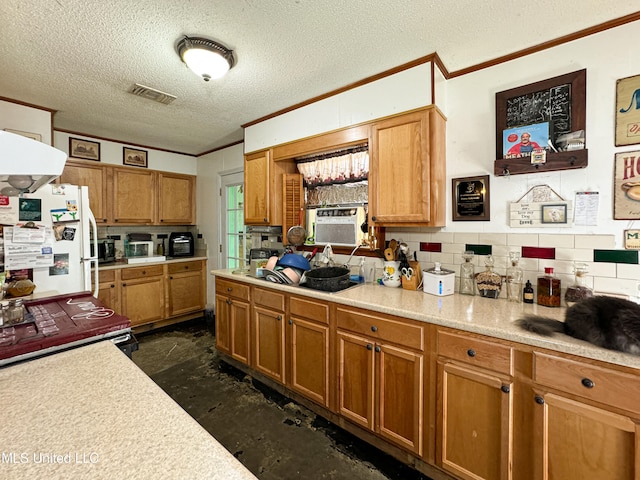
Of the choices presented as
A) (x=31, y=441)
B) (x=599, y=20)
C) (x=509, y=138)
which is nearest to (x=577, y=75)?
(x=599, y=20)

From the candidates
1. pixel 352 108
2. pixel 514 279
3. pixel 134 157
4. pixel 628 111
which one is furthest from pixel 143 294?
pixel 628 111

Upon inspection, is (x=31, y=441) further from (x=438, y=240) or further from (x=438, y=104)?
(x=438, y=104)

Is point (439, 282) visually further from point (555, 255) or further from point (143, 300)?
point (143, 300)

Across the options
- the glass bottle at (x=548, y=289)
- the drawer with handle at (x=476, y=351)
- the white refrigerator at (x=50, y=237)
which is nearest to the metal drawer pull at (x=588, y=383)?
the drawer with handle at (x=476, y=351)

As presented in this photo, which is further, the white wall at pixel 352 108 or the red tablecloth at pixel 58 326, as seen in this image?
the white wall at pixel 352 108

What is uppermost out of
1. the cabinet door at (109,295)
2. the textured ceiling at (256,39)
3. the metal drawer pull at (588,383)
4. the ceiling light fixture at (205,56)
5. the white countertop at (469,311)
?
the textured ceiling at (256,39)

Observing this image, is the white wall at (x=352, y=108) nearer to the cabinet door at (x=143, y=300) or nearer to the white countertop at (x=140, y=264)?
the white countertop at (x=140, y=264)

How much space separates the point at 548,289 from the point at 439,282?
558 mm

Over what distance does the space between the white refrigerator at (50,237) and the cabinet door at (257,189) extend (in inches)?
55.2

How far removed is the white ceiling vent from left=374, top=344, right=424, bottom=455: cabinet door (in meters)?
2.49

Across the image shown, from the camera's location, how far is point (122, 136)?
11.2ft

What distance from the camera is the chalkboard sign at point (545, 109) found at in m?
1.63

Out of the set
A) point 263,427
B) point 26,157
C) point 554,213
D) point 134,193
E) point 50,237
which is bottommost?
point 263,427

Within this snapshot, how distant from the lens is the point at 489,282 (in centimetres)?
178
